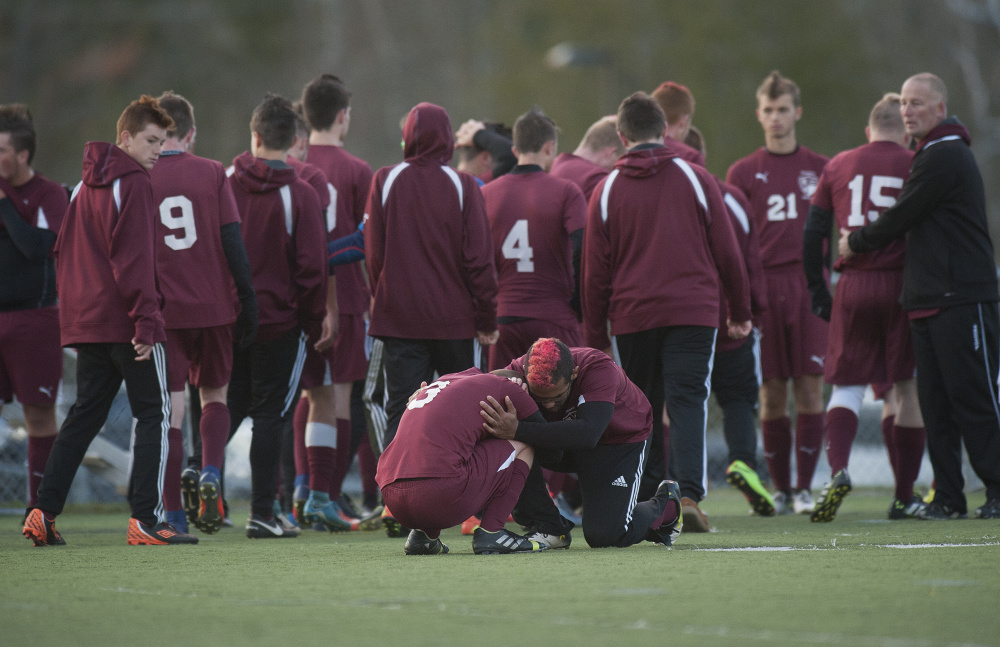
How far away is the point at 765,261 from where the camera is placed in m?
9.16

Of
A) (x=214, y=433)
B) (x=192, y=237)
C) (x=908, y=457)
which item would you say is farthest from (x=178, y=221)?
(x=908, y=457)

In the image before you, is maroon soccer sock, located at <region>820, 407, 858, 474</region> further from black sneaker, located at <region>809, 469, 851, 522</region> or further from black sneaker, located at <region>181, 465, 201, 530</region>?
black sneaker, located at <region>181, 465, 201, 530</region>

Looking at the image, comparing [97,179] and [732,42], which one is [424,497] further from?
[732,42]

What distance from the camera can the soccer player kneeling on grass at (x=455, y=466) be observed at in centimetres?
550

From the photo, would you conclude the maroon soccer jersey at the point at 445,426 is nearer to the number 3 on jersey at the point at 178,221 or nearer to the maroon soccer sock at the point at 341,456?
the number 3 on jersey at the point at 178,221

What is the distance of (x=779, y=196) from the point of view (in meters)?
9.16

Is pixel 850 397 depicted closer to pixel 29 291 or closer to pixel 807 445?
pixel 807 445

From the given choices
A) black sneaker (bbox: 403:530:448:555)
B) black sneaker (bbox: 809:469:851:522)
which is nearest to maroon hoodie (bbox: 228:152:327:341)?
black sneaker (bbox: 403:530:448:555)

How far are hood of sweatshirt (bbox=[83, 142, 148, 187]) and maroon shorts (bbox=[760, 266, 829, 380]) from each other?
4.45 metres

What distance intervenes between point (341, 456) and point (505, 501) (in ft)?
9.06

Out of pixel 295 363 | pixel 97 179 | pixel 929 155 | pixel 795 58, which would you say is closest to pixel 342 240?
pixel 295 363

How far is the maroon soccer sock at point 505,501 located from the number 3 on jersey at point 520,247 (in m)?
2.40

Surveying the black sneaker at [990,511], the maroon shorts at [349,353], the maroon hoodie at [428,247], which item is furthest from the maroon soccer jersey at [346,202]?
the black sneaker at [990,511]

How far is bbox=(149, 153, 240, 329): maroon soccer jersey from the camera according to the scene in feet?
23.2
